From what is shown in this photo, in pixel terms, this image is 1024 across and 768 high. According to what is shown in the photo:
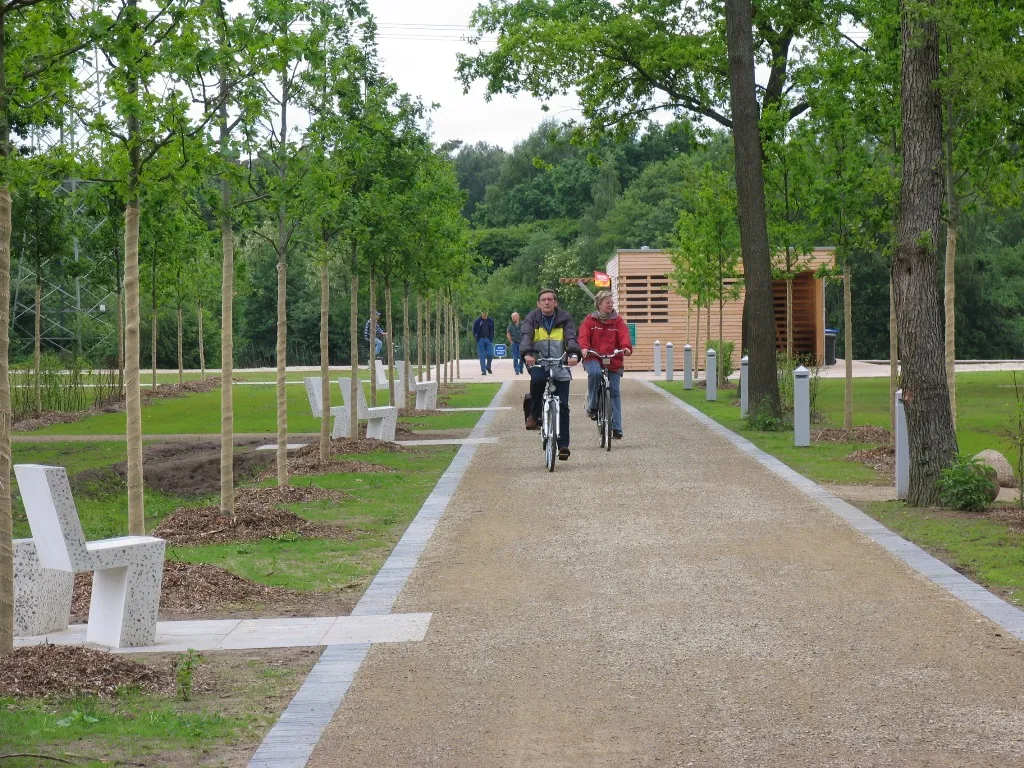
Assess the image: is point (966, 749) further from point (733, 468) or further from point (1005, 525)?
point (733, 468)

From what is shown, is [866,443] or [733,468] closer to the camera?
[733,468]

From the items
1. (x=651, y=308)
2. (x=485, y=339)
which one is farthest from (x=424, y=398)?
(x=651, y=308)

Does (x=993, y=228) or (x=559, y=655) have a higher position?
(x=993, y=228)

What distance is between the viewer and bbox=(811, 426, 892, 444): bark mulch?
703 inches

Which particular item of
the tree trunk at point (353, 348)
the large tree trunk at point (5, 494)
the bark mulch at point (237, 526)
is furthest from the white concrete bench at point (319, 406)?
the large tree trunk at point (5, 494)

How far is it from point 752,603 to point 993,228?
6452 cm

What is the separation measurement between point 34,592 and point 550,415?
815 cm

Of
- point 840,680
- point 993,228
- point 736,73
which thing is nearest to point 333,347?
point 993,228

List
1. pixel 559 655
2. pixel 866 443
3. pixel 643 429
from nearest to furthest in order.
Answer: pixel 559 655, pixel 866 443, pixel 643 429

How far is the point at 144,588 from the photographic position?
22.9 feet

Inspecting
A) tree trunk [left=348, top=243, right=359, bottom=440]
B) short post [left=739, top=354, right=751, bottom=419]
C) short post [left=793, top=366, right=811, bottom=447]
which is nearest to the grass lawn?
tree trunk [left=348, top=243, right=359, bottom=440]

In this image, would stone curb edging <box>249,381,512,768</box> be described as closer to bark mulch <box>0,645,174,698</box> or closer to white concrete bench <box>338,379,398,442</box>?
bark mulch <box>0,645,174,698</box>

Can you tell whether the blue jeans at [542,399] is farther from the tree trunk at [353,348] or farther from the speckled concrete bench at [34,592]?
the speckled concrete bench at [34,592]

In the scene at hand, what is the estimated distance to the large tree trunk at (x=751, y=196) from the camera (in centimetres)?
2081
